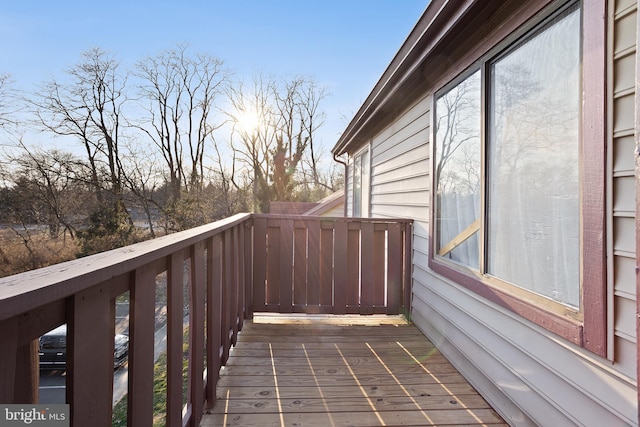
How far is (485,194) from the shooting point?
198 cm

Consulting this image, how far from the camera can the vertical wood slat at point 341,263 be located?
3.14m

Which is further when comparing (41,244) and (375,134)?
(41,244)

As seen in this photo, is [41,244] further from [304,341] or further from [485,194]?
[485,194]

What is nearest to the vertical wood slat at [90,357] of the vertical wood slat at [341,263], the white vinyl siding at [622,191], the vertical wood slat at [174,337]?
the vertical wood slat at [174,337]

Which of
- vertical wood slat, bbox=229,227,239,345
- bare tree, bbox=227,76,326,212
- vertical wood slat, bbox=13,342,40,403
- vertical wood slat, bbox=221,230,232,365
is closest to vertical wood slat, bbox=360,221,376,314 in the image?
vertical wood slat, bbox=229,227,239,345

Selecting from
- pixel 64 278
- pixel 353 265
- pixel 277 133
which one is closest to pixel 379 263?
pixel 353 265

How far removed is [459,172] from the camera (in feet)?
7.66

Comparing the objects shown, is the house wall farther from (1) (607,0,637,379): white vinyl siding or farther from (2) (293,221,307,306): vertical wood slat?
(2) (293,221,307,306): vertical wood slat

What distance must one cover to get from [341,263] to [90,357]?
250 cm

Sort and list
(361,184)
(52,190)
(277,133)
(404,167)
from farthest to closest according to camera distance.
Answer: (277,133) < (52,190) < (361,184) < (404,167)

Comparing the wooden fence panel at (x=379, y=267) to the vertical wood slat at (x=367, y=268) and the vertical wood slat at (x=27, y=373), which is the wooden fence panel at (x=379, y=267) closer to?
the vertical wood slat at (x=367, y=268)

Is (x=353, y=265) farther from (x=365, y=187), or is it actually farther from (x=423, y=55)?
(x=365, y=187)

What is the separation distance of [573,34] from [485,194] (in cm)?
87

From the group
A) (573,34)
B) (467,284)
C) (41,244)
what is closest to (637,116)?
(573,34)
